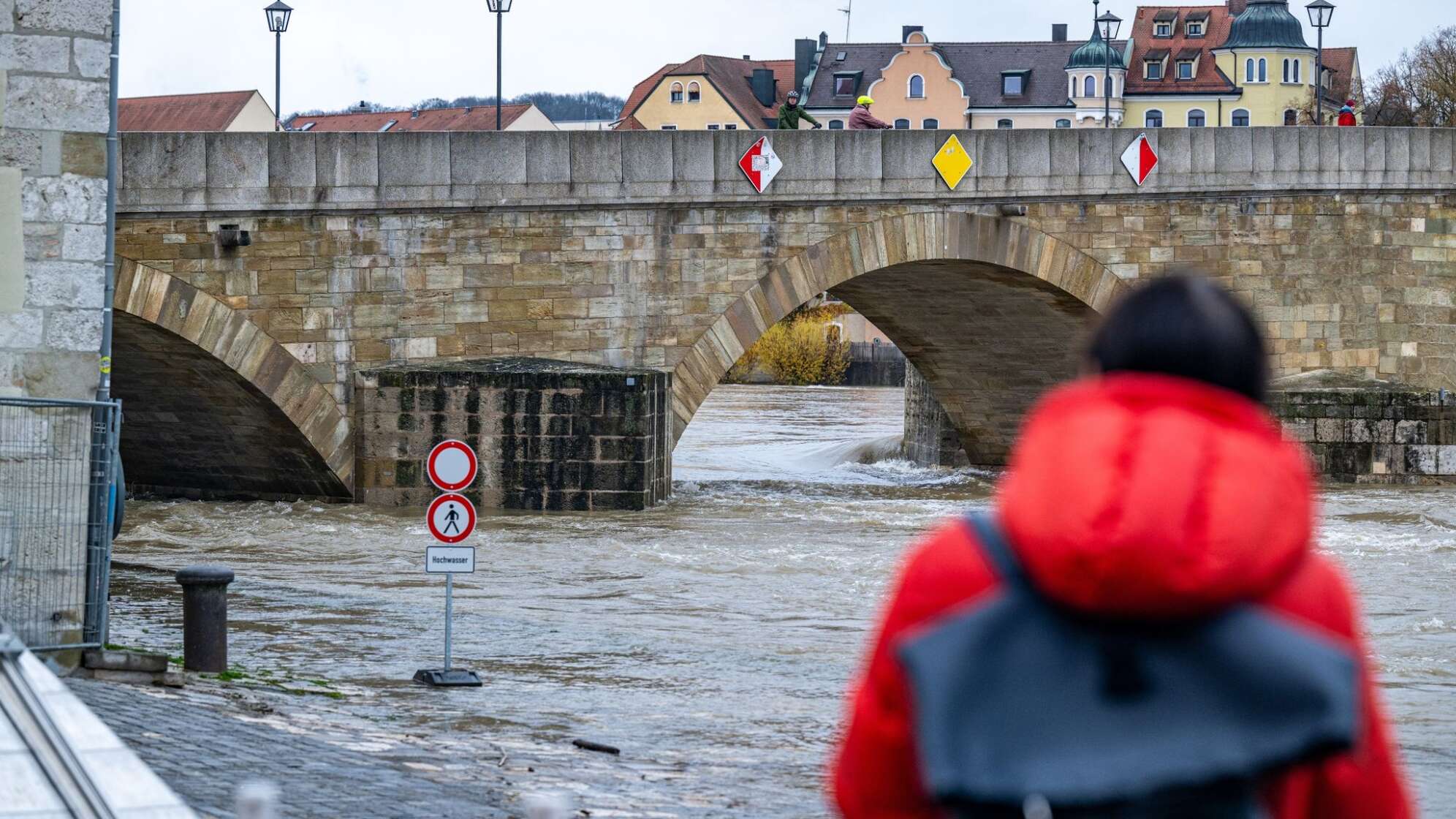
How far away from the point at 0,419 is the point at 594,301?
10.1 m

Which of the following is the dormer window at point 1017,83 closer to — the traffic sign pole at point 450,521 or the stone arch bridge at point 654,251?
the stone arch bridge at point 654,251

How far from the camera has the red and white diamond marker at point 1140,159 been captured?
61.0 feet

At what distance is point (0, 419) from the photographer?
24.1 feet

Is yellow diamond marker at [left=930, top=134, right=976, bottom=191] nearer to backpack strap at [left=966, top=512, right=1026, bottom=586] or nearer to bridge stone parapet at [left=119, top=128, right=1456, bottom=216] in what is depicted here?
bridge stone parapet at [left=119, top=128, right=1456, bottom=216]

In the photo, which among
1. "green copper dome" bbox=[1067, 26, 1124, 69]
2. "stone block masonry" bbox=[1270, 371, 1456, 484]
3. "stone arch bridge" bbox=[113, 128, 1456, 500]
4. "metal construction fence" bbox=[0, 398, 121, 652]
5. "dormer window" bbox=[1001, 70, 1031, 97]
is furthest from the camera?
"dormer window" bbox=[1001, 70, 1031, 97]

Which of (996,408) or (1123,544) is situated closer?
(1123,544)

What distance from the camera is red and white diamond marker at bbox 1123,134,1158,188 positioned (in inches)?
731

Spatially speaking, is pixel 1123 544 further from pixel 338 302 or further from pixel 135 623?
pixel 338 302

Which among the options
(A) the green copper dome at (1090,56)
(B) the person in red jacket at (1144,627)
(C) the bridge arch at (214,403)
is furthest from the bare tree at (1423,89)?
→ (B) the person in red jacket at (1144,627)

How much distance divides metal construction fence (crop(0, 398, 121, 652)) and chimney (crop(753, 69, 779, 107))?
5866 centimetres

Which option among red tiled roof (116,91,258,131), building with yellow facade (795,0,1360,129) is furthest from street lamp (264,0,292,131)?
building with yellow facade (795,0,1360,129)

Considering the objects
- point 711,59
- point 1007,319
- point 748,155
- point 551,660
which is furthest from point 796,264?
point 711,59

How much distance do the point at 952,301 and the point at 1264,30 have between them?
46070 mm

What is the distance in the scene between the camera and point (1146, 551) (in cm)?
165
